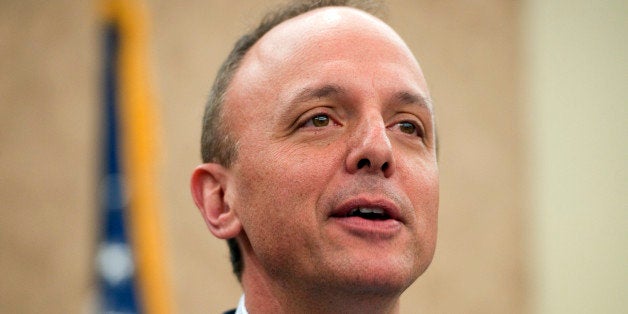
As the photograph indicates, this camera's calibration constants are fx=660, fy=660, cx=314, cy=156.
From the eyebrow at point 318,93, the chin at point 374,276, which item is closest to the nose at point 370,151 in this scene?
the eyebrow at point 318,93

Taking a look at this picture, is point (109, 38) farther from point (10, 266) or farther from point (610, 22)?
point (610, 22)

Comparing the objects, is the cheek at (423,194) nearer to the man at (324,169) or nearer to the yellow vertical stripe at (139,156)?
the man at (324,169)

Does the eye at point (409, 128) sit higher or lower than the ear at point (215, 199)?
higher

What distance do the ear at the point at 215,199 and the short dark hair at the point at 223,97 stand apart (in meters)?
0.03

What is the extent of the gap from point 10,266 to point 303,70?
128 inches

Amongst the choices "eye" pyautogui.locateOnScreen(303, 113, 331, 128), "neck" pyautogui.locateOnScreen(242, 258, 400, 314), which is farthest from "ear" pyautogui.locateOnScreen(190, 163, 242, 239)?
"eye" pyautogui.locateOnScreen(303, 113, 331, 128)

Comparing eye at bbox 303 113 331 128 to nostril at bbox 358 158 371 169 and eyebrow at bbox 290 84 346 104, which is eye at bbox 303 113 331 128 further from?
nostril at bbox 358 158 371 169

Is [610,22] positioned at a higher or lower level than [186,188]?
higher

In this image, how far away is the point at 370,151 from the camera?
1.53 metres

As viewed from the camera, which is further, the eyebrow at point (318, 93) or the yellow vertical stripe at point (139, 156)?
the yellow vertical stripe at point (139, 156)

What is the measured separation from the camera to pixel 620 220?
200 inches

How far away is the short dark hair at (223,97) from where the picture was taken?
180 cm

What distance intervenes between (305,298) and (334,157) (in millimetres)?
357

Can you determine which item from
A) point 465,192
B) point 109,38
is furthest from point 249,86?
point 465,192
